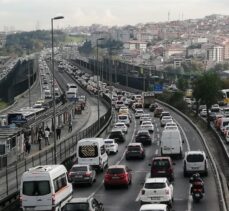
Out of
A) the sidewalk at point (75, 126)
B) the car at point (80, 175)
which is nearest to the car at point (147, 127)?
the sidewalk at point (75, 126)

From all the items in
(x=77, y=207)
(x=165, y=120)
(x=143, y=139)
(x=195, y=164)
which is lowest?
(x=165, y=120)

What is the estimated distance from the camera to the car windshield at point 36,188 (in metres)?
25.2

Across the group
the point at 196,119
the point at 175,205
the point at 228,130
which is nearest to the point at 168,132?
the point at 228,130

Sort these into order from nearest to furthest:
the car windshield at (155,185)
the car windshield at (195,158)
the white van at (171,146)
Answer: the car windshield at (155,185) → the car windshield at (195,158) → the white van at (171,146)

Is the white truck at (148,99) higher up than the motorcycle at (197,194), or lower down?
lower down

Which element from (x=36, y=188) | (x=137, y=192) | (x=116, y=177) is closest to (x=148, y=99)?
(x=116, y=177)

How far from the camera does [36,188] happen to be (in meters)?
25.3

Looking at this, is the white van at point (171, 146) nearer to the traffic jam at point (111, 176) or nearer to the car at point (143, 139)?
the traffic jam at point (111, 176)

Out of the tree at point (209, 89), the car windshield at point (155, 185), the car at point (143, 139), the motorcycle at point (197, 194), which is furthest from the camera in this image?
the tree at point (209, 89)

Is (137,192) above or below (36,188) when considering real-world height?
below

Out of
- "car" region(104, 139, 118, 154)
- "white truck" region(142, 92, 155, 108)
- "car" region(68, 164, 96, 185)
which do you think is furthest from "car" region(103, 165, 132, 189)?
"white truck" region(142, 92, 155, 108)

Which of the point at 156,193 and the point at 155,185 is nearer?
the point at 156,193

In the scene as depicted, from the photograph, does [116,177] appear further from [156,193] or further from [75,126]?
[75,126]

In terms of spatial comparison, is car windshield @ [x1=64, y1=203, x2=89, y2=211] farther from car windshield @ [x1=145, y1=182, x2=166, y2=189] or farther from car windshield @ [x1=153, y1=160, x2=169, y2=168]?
car windshield @ [x1=153, y1=160, x2=169, y2=168]
